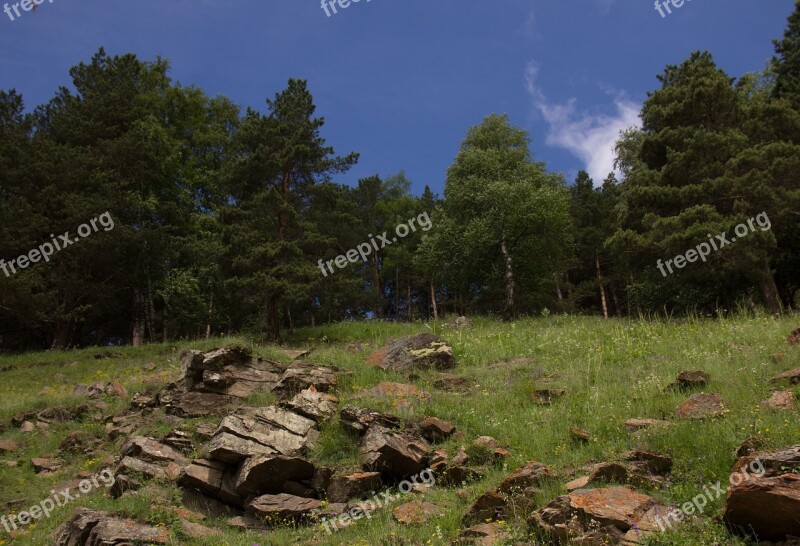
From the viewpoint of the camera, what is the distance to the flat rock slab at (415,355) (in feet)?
40.6

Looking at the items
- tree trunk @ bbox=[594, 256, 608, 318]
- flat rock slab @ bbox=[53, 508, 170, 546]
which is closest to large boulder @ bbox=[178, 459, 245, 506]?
flat rock slab @ bbox=[53, 508, 170, 546]

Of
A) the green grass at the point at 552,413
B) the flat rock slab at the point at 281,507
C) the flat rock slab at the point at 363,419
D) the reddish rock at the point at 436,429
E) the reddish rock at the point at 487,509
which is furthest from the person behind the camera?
the flat rock slab at the point at 363,419

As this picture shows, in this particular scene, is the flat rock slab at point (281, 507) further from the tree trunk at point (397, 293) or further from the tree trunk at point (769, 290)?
the tree trunk at point (397, 293)

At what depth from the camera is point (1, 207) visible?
76.9 ft

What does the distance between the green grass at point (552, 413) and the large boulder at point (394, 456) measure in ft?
1.39

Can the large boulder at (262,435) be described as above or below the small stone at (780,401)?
above

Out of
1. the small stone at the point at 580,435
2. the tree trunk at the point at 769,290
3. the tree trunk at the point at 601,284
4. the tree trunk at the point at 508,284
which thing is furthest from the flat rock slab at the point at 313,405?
the tree trunk at the point at 601,284

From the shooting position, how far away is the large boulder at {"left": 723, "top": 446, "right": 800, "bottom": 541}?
161 inches

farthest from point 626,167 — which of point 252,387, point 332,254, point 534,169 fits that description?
point 252,387

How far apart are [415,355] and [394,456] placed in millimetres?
5154

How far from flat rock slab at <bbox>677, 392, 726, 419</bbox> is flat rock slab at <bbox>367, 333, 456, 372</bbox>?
6.11 metres

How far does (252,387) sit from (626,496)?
8506mm

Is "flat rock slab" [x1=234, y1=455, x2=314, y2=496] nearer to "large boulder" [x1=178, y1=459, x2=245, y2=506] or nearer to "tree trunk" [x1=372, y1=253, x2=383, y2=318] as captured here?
"large boulder" [x1=178, y1=459, x2=245, y2=506]

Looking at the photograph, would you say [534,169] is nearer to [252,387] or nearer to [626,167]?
[626,167]
